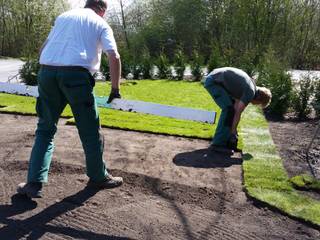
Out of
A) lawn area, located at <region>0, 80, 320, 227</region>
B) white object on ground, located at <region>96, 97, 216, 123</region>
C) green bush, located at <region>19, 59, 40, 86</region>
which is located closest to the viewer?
lawn area, located at <region>0, 80, 320, 227</region>

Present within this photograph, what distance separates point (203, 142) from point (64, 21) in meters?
3.19

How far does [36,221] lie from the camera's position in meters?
3.30

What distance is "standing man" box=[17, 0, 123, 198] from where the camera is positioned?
136 inches

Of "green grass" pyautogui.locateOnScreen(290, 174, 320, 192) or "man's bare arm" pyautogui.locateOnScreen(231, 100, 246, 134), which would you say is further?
"man's bare arm" pyautogui.locateOnScreen(231, 100, 246, 134)

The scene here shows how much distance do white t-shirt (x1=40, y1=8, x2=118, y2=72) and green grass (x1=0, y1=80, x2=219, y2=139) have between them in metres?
3.13

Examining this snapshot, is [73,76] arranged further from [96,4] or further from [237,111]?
[237,111]

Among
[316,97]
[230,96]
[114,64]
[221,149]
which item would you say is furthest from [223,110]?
[316,97]

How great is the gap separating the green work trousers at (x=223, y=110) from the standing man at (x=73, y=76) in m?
2.07

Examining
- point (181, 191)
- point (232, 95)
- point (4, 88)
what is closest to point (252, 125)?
point (232, 95)

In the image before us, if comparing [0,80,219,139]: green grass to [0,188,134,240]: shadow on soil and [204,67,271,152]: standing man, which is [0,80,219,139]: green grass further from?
[0,188,134,240]: shadow on soil

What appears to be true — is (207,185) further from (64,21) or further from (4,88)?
(4,88)

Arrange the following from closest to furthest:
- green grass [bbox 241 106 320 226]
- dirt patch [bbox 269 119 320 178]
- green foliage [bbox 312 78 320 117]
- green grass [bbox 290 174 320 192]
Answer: green grass [bbox 241 106 320 226], green grass [bbox 290 174 320 192], dirt patch [bbox 269 119 320 178], green foliage [bbox 312 78 320 117]

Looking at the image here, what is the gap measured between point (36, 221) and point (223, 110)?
295cm

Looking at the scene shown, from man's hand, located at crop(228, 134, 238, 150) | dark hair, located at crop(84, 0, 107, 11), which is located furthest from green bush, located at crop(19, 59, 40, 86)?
dark hair, located at crop(84, 0, 107, 11)
